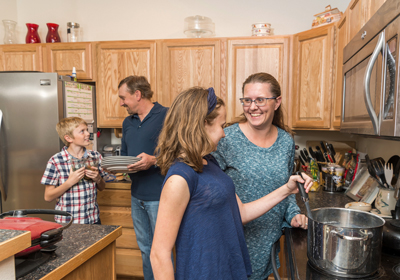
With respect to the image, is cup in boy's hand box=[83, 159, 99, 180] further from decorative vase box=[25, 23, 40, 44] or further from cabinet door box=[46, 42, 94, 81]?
decorative vase box=[25, 23, 40, 44]

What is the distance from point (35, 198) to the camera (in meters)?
2.54

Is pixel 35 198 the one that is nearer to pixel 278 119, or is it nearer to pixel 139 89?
pixel 139 89

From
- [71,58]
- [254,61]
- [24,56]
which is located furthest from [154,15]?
[24,56]

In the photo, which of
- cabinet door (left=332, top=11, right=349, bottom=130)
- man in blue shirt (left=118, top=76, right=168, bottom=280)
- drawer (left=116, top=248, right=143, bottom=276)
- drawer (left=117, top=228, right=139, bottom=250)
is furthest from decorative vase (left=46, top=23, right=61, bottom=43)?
cabinet door (left=332, top=11, right=349, bottom=130)

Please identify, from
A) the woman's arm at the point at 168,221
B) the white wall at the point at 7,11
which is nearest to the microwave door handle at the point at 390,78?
the woman's arm at the point at 168,221

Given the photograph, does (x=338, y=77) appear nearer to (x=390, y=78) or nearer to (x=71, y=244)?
(x=390, y=78)

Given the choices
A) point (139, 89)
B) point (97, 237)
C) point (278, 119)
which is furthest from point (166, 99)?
point (97, 237)

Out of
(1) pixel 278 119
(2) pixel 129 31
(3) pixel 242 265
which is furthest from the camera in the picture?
(2) pixel 129 31

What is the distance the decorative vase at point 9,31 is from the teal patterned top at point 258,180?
287 centimetres

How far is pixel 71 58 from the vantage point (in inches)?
114

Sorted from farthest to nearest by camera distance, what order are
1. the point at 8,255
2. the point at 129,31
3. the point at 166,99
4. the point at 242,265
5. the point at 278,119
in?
the point at 129,31 < the point at 166,99 < the point at 278,119 < the point at 242,265 < the point at 8,255

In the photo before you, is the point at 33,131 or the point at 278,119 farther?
the point at 33,131

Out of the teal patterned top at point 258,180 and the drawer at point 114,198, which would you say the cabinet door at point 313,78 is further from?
the drawer at point 114,198

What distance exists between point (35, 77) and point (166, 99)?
1084mm
